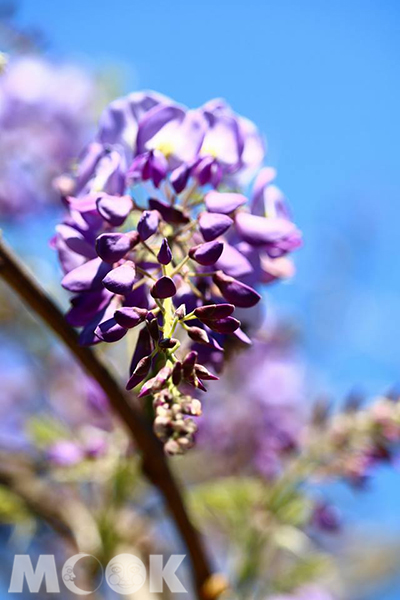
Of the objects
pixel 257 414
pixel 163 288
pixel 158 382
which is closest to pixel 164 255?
pixel 163 288

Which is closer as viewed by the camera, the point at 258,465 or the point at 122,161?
the point at 122,161

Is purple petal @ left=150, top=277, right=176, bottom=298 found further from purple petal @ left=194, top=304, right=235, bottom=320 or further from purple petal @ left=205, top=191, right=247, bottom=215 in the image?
purple petal @ left=205, top=191, right=247, bottom=215

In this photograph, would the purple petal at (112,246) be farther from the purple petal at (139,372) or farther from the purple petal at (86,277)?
the purple petal at (139,372)

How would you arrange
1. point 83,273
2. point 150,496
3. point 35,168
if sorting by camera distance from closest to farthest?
point 83,273
point 150,496
point 35,168

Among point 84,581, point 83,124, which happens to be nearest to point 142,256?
point 84,581

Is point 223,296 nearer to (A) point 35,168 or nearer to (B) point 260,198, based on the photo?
(B) point 260,198

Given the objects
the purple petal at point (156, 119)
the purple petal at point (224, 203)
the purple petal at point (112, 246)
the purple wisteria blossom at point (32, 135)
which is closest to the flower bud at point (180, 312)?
the purple petal at point (112, 246)

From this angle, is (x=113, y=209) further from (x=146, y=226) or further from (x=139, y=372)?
(x=139, y=372)
